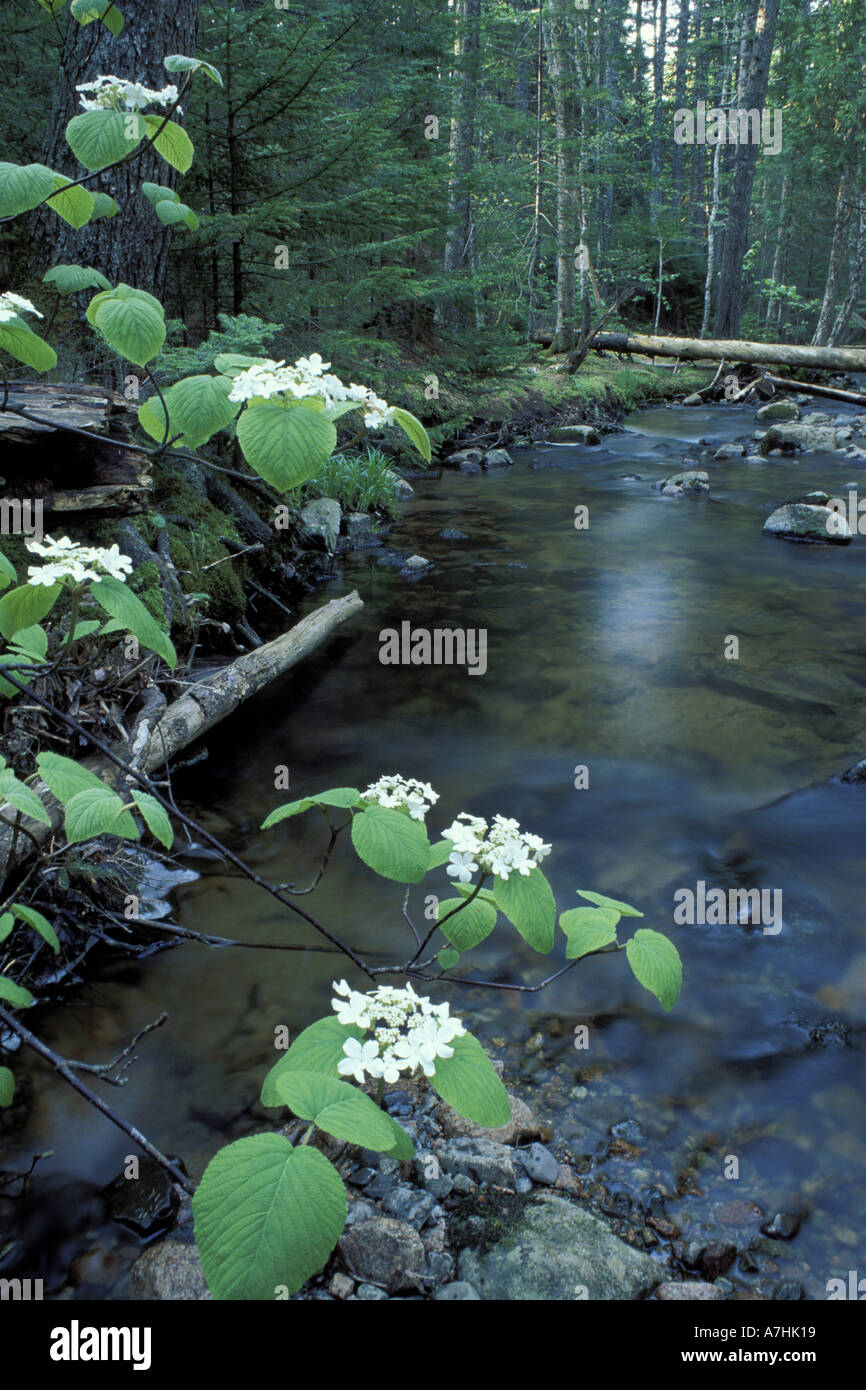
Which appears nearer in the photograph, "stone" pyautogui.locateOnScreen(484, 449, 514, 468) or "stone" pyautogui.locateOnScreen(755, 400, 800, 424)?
"stone" pyautogui.locateOnScreen(484, 449, 514, 468)

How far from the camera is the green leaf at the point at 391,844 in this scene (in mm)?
1535

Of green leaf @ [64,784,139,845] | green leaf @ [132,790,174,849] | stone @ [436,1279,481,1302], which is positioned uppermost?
green leaf @ [64,784,139,845]

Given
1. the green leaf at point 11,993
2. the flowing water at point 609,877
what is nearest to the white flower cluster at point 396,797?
the green leaf at point 11,993

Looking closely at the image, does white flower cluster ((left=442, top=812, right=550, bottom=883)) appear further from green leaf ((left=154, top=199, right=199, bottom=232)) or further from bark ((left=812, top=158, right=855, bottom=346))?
bark ((left=812, top=158, right=855, bottom=346))

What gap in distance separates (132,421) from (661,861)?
349cm

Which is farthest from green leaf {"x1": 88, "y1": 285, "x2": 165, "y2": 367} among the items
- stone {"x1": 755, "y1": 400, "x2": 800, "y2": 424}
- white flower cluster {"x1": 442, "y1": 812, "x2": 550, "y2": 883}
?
stone {"x1": 755, "y1": 400, "x2": 800, "y2": 424}

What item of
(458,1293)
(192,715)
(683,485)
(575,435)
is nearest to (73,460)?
(192,715)

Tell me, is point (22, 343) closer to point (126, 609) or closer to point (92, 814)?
point (126, 609)

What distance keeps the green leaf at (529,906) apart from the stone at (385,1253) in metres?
1.01

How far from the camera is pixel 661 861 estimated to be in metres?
3.92

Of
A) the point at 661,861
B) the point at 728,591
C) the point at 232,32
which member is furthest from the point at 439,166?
the point at 661,861

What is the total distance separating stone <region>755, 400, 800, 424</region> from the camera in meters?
17.9

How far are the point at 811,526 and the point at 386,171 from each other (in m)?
6.17

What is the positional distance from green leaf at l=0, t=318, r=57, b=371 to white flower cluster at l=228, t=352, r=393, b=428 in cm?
46
